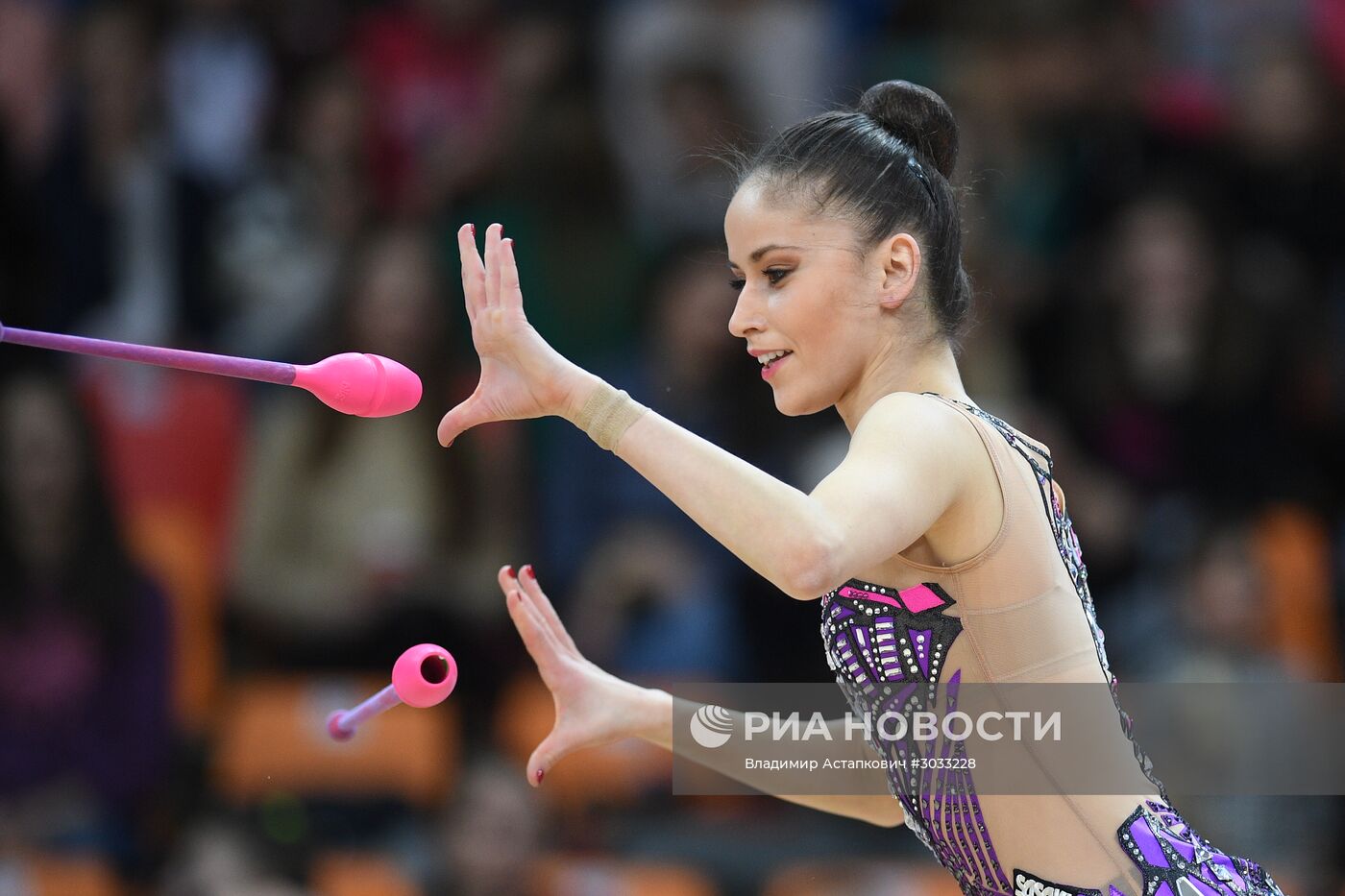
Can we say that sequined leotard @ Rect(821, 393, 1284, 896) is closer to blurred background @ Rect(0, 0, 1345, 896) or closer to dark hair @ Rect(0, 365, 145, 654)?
blurred background @ Rect(0, 0, 1345, 896)

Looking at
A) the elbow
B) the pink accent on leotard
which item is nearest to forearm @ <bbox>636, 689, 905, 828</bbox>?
the pink accent on leotard

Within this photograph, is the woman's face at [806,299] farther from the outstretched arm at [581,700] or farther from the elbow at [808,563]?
the outstretched arm at [581,700]

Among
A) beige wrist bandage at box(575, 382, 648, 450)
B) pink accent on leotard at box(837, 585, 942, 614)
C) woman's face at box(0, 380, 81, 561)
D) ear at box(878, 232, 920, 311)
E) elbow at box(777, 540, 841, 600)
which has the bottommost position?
elbow at box(777, 540, 841, 600)

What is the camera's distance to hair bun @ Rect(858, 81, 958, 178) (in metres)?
2.88

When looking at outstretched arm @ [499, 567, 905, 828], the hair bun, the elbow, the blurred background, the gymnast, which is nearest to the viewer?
the elbow

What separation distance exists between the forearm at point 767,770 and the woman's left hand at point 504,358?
843 millimetres

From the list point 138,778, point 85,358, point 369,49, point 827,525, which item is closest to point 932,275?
point 827,525

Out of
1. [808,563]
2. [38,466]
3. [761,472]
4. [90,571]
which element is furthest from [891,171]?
[38,466]

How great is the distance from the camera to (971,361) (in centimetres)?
Result: 590

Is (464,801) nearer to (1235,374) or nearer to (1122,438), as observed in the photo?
(1122,438)

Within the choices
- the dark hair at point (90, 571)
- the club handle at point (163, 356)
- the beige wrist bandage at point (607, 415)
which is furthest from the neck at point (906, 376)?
the dark hair at point (90, 571)

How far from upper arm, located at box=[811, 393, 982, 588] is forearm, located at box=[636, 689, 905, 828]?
811mm

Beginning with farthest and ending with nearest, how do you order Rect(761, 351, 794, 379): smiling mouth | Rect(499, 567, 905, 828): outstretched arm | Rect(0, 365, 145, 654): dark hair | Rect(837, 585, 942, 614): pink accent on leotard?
1. Rect(0, 365, 145, 654): dark hair
2. Rect(499, 567, 905, 828): outstretched arm
3. Rect(761, 351, 794, 379): smiling mouth
4. Rect(837, 585, 942, 614): pink accent on leotard

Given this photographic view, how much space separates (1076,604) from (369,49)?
478 cm
